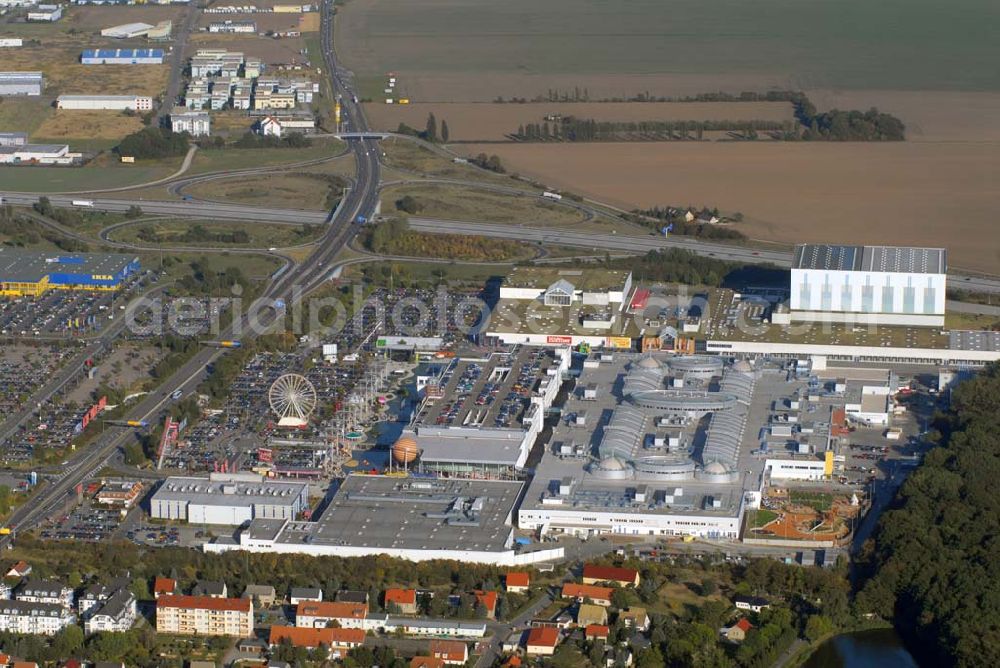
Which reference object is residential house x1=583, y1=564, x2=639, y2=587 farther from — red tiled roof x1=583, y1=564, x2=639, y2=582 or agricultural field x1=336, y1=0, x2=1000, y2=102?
agricultural field x1=336, y1=0, x2=1000, y2=102

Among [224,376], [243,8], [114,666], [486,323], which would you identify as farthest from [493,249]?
[243,8]

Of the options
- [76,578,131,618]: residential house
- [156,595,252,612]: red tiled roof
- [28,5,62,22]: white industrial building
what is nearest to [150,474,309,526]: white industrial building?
[76,578,131,618]: residential house

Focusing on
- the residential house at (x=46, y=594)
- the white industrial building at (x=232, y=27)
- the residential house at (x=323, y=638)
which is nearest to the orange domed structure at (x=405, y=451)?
the residential house at (x=323, y=638)

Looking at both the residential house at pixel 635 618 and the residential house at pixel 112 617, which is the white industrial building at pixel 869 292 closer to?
the residential house at pixel 635 618

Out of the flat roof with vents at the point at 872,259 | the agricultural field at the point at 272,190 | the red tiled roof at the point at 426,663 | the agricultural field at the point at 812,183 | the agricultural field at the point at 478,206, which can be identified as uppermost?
the flat roof with vents at the point at 872,259

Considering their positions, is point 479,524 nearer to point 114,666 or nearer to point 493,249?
point 114,666

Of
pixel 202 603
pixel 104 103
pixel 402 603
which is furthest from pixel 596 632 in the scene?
pixel 104 103
